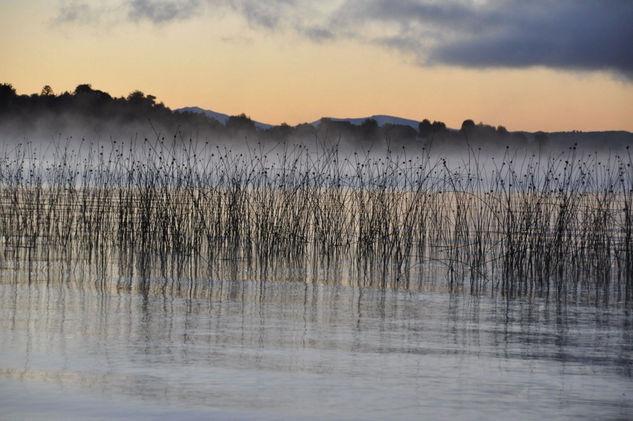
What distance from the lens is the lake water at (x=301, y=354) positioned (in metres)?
3.32

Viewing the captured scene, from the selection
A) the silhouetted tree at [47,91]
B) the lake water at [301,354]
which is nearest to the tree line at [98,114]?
the silhouetted tree at [47,91]

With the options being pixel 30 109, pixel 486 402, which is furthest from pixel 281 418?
pixel 30 109

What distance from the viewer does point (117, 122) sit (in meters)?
50.8

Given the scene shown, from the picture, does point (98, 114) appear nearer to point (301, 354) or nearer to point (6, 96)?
point (6, 96)

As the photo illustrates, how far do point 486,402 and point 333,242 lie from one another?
5.77 metres

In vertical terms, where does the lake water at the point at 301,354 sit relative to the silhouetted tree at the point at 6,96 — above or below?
below

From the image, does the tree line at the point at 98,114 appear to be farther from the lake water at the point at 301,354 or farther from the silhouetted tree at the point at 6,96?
the lake water at the point at 301,354

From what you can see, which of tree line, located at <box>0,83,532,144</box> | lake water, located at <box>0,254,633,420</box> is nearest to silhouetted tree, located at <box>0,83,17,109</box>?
tree line, located at <box>0,83,532,144</box>

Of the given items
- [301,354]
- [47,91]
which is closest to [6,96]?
[47,91]

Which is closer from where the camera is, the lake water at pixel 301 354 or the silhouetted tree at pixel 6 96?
the lake water at pixel 301 354

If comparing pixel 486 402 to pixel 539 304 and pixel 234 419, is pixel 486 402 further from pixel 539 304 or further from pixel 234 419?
pixel 539 304

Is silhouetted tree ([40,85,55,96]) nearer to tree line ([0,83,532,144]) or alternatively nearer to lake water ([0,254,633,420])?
tree line ([0,83,532,144])

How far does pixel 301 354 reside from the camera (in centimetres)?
420

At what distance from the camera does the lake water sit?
3.32m
